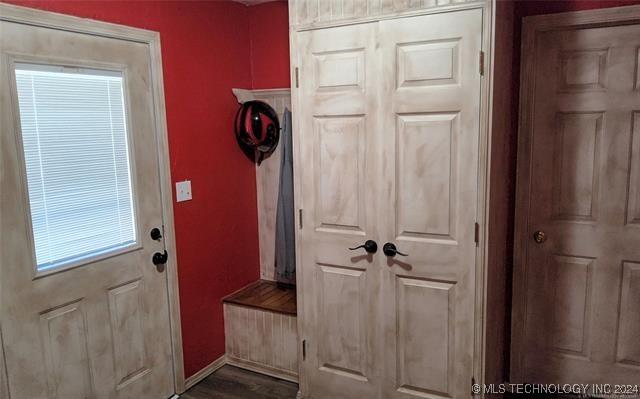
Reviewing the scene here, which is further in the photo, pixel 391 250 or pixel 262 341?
pixel 262 341

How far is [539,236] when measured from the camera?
2662mm

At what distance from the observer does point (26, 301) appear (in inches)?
79.7

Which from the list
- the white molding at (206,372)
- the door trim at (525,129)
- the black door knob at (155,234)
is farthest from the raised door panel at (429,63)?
the white molding at (206,372)

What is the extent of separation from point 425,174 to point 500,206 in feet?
1.63

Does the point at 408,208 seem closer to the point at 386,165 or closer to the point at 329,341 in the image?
the point at 386,165

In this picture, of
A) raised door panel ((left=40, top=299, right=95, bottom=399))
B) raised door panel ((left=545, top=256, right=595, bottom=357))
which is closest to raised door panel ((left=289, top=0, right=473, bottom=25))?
raised door panel ((left=545, top=256, right=595, bottom=357))

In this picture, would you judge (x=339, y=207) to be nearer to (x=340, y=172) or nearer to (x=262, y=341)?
(x=340, y=172)

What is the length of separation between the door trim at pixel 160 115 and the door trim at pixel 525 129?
203 cm

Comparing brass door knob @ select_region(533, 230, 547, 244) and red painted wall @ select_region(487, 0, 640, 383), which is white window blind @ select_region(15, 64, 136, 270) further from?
brass door knob @ select_region(533, 230, 547, 244)

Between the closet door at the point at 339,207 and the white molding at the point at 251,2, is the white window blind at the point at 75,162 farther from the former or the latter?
the white molding at the point at 251,2

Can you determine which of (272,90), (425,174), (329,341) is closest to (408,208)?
(425,174)

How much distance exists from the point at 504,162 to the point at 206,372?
2.29 metres

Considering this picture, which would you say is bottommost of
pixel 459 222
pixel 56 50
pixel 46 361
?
pixel 46 361

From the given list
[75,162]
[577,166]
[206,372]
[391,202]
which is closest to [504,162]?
[577,166]
